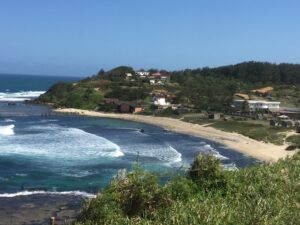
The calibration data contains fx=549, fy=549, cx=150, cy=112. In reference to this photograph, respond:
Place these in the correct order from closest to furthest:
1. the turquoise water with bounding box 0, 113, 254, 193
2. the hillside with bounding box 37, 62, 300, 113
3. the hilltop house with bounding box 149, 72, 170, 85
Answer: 1. the turquoise water with bounding box 0, 113, 254, 193
2. the hillside with bounding box 37, 62, 300, 113
3. the hilltop house with bounding box 149, 72, 170, 85

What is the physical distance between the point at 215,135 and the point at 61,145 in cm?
2689

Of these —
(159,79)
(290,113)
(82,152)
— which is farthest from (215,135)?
(159,79)

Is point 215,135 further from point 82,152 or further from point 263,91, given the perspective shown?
point 263,91

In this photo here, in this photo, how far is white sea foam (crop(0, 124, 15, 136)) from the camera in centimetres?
7241

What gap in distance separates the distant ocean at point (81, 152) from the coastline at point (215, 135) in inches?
87.6

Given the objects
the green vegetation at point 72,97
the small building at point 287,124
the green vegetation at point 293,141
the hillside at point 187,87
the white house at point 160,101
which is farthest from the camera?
the green vegetation at point 72,97

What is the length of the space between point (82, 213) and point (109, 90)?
398 feet

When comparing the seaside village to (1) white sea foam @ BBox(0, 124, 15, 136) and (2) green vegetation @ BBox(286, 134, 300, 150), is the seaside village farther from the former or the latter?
(1) white sea foam @ BBox(0, 124, 15, 136)

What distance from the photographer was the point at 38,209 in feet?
111

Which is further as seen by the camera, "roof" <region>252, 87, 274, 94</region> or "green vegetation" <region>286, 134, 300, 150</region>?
"roof" <region>252, 87, 274, 94</region>

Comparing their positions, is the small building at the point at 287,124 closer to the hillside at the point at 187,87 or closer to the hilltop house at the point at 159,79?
the hillside at the point at 187,87

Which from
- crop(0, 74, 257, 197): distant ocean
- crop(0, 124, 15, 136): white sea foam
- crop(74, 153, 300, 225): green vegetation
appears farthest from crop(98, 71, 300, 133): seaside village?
crop(74, 153, 300, 225): green vegetation

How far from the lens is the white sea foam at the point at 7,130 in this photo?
238ft

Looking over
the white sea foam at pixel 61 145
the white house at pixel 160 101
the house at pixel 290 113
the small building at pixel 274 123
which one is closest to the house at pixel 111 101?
the white house at pixel 160 101
